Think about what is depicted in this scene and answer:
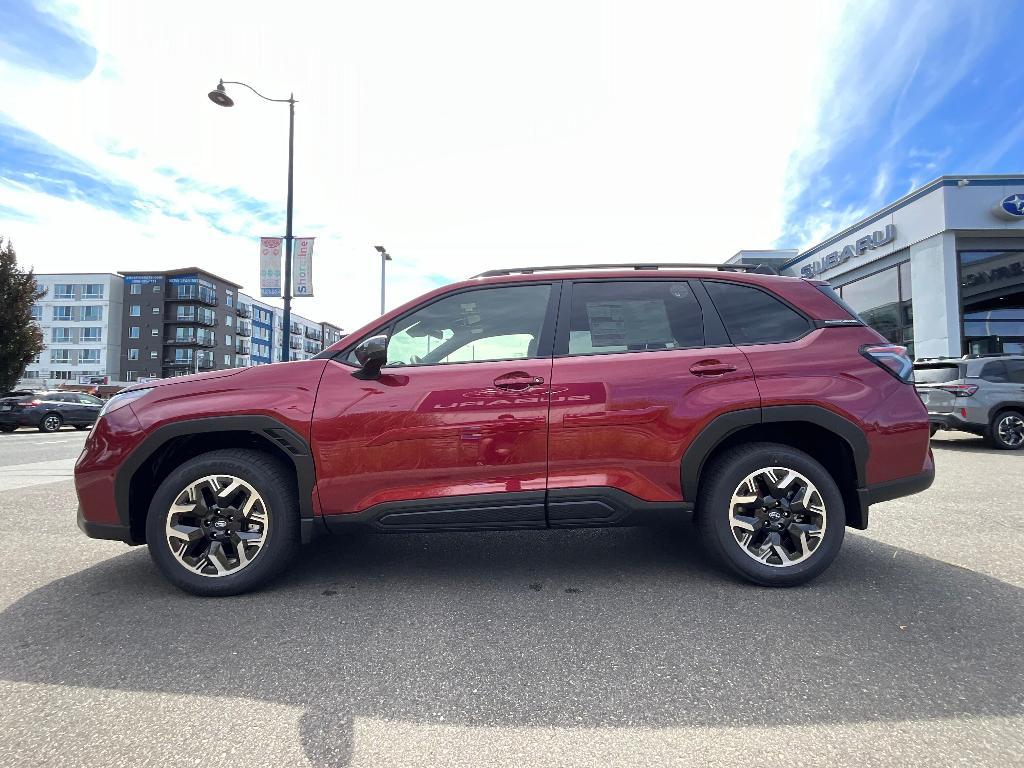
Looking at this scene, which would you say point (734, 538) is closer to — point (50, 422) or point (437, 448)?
point (437, 448)

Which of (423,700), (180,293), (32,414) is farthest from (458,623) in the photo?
(180,293)

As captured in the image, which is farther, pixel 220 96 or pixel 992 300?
pixel 992 300

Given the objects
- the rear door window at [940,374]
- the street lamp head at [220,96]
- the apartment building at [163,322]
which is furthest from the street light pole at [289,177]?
the apartment building at [163,322]

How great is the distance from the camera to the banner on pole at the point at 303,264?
49.2ft

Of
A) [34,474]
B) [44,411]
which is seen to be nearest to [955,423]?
[34,474]

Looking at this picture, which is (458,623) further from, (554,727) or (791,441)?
(791,441)

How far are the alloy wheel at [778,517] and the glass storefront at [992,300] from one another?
1979cm

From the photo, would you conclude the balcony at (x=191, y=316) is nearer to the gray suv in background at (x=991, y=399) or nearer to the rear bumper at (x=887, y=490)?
the gray suv in background at (x=991, y=399)

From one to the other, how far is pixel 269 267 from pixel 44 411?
41.2 feet

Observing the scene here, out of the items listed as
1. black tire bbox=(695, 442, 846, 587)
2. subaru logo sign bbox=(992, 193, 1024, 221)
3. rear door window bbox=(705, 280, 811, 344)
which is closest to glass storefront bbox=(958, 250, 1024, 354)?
subaru logo sign bbox=(992, 193, 1024, 221)

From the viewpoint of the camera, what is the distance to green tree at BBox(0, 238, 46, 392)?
26.8 metres

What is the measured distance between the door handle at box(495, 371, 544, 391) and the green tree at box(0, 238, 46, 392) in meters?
34.8

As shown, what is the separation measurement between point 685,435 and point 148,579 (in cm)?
331

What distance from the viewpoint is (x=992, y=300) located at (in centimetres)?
1786
